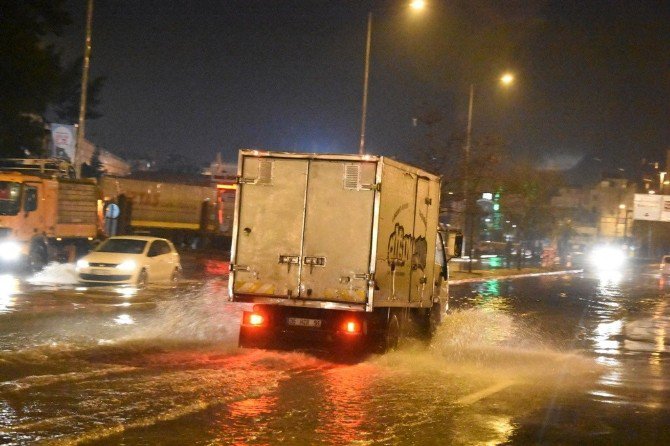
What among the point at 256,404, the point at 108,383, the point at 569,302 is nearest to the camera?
the point at 256,404

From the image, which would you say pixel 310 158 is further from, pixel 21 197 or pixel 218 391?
pixel 21 197

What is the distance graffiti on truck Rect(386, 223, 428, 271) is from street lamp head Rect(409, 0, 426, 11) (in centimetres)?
1352

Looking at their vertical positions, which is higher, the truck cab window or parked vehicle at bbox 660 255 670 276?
the truck cab window

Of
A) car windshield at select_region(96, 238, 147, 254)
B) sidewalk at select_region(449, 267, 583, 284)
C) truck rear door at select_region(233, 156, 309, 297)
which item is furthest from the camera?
sidewalk at select_region(449, 267, 583, 284)

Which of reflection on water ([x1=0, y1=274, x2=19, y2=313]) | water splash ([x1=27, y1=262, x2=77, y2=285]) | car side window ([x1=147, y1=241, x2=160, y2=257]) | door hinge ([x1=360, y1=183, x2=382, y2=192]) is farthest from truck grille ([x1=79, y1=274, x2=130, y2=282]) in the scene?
door hinge ([x1=360, y1=183, x2=382, y2=192])

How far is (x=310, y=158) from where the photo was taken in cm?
1273

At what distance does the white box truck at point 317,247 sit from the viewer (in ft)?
41.0

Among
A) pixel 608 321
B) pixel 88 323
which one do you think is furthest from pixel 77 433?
pixel 608 321

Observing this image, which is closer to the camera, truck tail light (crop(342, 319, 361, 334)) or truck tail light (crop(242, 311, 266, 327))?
truck tail light (crop(342, 319, 361, 334))

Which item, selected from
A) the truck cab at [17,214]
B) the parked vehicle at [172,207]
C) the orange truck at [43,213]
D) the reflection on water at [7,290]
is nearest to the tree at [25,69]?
the parked vehicle at [172,207]

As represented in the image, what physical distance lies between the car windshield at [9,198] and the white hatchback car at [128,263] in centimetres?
336

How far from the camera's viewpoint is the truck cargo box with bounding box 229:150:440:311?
41.0ft

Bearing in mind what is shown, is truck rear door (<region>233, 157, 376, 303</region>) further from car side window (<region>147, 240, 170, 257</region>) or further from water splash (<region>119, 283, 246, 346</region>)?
car side window (<region>147, 240, 170, 257</region>)

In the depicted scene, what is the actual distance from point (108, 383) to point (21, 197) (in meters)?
17.6
